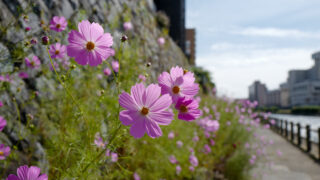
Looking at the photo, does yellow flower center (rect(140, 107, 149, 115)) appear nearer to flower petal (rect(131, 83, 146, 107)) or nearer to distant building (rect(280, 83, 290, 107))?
flower petal (rect(131, 83, 146, 107))

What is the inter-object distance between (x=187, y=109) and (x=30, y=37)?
1.01 m

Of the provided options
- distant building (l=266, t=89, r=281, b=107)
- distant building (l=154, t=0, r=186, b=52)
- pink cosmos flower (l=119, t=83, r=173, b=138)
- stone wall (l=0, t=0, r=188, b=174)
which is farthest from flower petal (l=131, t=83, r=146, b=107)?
distant building (l=266, t=89, r=281, b=107)

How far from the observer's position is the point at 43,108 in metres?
2.11

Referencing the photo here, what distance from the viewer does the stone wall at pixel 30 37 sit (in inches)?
55.1

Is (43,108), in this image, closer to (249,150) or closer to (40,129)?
(40,129)

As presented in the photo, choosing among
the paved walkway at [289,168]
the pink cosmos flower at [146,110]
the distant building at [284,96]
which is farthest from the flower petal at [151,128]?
the distant building at [284,96]

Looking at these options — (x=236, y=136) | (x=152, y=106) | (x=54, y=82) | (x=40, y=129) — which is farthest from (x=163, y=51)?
(x=152, y=106)

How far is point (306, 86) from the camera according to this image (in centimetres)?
8125

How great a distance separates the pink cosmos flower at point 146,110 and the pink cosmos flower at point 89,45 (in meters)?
0.13

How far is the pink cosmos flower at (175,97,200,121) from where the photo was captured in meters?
0.56

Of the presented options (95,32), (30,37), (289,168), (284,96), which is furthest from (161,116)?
(284,96)

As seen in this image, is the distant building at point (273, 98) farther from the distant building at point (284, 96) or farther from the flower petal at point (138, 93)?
the flower petal at point (138, 93)

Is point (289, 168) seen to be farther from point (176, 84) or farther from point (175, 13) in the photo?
point (175, 13)

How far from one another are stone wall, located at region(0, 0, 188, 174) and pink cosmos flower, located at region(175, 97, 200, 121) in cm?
16
